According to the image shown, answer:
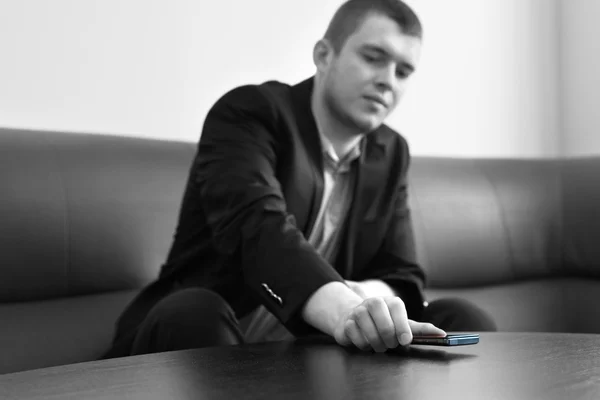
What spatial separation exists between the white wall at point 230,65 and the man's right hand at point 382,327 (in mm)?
1073

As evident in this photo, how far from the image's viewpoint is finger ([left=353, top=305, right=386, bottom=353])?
31.0 inches

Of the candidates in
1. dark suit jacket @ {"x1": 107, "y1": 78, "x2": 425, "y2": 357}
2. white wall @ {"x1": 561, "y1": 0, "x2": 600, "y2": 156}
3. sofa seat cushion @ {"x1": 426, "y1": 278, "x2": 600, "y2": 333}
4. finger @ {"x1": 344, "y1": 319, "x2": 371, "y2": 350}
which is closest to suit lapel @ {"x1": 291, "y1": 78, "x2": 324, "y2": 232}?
dark suit jacket @ {"x1": 107, "y1": 78, "x2": 425, "y2": 357}

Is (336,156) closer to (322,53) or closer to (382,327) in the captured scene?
(322,53)

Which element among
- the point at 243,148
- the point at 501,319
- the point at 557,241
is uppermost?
the point at 243,148

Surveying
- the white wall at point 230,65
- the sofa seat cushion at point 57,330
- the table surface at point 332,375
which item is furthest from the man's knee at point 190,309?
the white wall at point 230,65

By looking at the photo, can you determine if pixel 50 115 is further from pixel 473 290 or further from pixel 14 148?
pixel 473 290

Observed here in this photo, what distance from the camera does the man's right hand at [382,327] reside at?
2.56ft

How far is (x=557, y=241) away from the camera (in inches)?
88.0

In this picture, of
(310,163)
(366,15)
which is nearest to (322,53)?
(366,15)

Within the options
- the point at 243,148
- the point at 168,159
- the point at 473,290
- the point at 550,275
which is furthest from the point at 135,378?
the point at 550,275

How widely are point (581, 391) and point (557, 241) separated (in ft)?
5.78

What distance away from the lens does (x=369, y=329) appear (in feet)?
2.59

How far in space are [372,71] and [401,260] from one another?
36 centimetres

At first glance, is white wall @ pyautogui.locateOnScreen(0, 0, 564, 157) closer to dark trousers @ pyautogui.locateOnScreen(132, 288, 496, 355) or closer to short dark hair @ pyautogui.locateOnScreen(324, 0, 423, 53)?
short dark hair @ pyautogui.locateOnScreen(324, 0, 423, 53)
